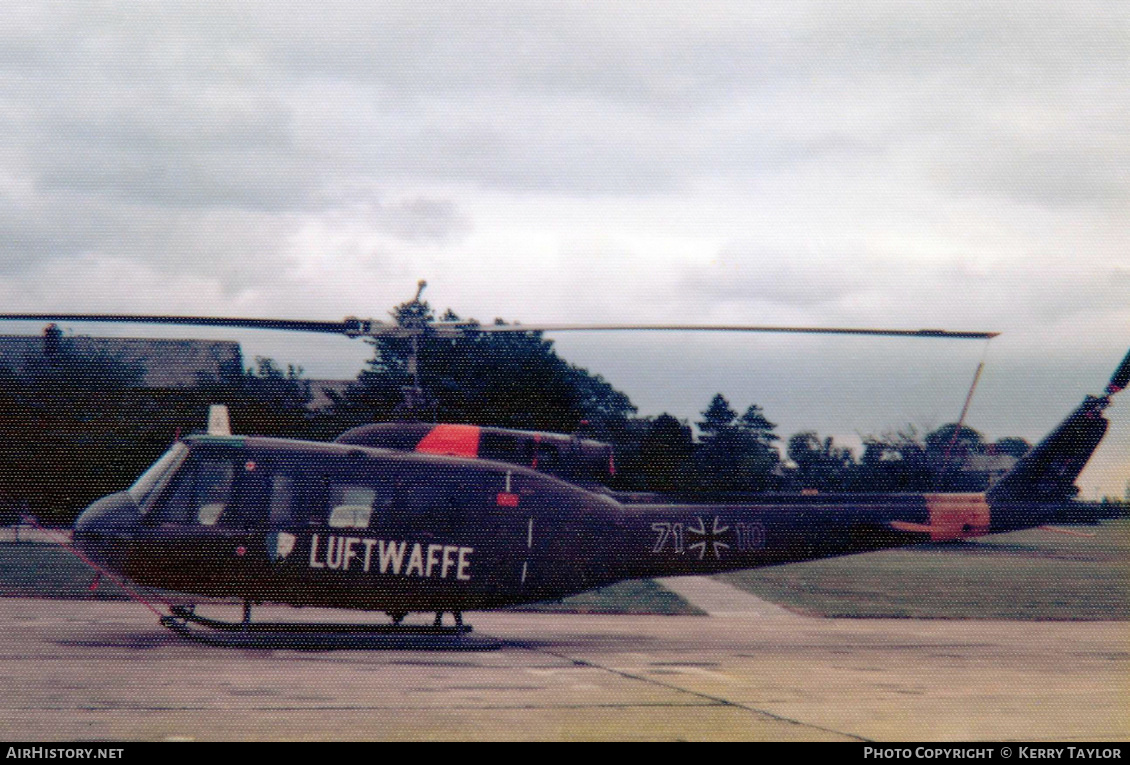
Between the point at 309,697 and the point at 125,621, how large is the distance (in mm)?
6255

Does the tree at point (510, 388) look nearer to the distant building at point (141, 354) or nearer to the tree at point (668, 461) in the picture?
the tree at point (668, 461)

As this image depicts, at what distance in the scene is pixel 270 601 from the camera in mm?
11680

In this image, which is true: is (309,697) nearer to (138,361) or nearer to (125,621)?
(125,621)

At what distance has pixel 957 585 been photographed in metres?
23.6

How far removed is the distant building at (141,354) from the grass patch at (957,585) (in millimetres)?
17264

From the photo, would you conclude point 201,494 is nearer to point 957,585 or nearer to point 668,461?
point 668,461

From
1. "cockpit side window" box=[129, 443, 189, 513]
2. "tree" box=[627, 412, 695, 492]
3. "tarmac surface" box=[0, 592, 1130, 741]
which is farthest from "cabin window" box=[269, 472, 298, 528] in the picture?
"tree" box=[627, 412, 695, 492]

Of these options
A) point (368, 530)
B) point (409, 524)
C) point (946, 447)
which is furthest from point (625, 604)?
point (368, 530)

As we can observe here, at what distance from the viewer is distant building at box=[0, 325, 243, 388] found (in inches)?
1198

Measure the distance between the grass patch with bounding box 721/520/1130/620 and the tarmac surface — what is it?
2.89m

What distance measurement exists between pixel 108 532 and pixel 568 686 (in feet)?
18.6

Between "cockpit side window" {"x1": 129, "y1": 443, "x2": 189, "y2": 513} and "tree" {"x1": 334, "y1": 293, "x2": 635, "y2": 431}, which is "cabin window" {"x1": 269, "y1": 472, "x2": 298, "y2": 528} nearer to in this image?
"cockpit side window" {"x1": 129, "y1": 443, "x2": 189, "y2": 513}

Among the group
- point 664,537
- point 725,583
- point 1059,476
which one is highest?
point 1059,476
